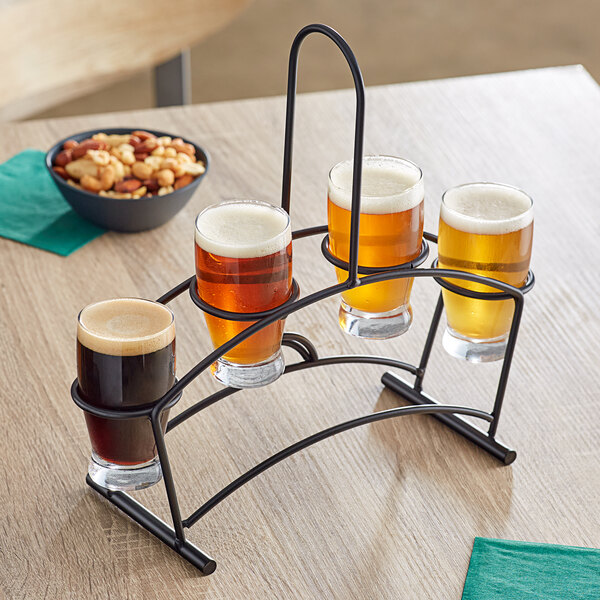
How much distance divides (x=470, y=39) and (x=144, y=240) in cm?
359

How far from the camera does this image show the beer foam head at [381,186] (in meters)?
0.79

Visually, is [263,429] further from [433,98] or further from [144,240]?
[433,98]

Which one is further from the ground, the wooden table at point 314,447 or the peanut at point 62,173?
the peanut at point 62,173

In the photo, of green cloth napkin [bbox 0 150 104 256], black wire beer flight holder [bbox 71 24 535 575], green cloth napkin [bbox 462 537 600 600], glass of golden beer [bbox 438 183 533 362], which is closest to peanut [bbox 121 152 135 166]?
green cloth napkin [bbox 0 150 104 256]

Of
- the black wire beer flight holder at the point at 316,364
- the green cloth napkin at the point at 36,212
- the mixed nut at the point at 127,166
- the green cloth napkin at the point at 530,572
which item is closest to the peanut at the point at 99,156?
the mixed nut at the point at 127,166

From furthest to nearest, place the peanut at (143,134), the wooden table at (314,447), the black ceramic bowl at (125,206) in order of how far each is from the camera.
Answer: the peanut at (143,134), the black ceramic bowl at (125,206), the wooden table at (314,447)

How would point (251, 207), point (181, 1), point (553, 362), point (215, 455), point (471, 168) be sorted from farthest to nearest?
point (181, 1) → point (471, 168) → point (553, 362) → point (215, 455) → point (251, 207)

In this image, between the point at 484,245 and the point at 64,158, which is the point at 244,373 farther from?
the point at 64,158

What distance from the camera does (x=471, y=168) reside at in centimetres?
149

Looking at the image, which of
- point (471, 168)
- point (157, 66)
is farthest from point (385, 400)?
point (157, 66)

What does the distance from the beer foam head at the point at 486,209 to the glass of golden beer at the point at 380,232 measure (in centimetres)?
5

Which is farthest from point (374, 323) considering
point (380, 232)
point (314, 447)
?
point (314, 447)

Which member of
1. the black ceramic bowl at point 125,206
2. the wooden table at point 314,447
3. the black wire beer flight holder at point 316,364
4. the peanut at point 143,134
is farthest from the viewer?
the peanut at point 143,134

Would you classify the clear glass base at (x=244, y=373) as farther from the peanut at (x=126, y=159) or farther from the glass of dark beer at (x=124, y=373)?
the peanut at (x=126, y=159)
